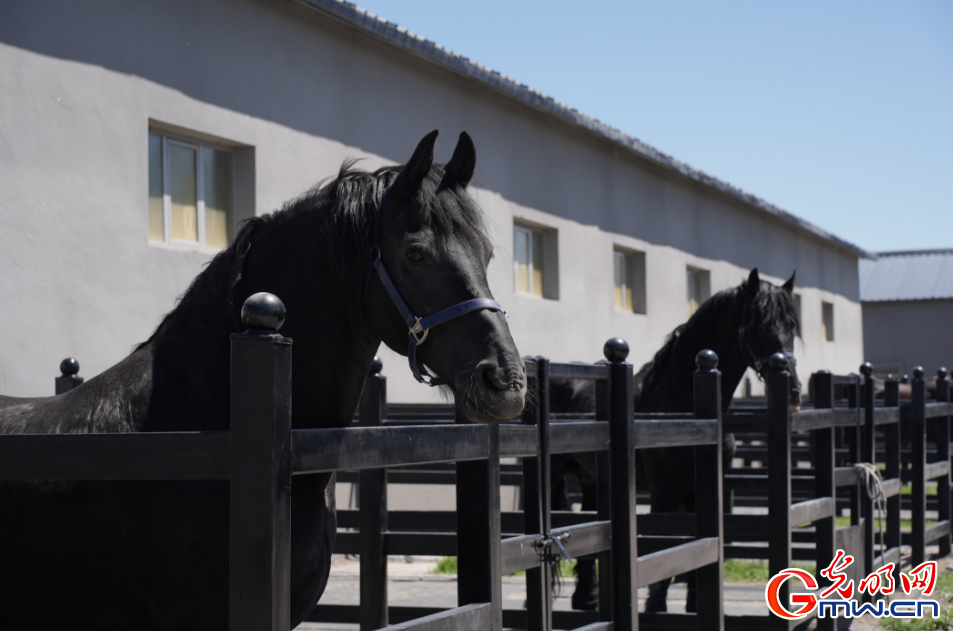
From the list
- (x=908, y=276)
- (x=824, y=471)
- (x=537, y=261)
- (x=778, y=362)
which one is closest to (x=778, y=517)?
(x=778, y=362)

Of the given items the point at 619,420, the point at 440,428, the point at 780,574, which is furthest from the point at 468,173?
the point at 780,574

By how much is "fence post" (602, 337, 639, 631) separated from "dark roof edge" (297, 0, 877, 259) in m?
5.94

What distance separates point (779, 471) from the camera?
14.8ft

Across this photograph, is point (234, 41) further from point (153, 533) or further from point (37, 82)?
point (153, 533)

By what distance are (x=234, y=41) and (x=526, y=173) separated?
15.4 feet

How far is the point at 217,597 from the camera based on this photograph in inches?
88.4

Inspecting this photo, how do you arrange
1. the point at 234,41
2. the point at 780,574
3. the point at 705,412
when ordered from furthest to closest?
the point at 234,41 → the point at 780,574 → the point at 705,412

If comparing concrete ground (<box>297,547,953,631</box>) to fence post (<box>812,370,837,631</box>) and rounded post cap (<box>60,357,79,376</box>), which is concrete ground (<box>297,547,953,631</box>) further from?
rounded post cap (<box>60,357,79,376</box>)

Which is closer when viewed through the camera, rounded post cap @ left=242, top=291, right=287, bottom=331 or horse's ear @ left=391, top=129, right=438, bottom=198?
rounded post cap @ left=242, top=291, right=287, bottom=331

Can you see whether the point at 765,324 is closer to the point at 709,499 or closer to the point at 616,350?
the point at 709,499

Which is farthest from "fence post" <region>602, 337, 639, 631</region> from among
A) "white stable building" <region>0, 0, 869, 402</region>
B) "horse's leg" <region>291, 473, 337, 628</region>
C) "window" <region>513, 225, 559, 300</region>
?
"window" <region>513, 225, 559, 300</region>

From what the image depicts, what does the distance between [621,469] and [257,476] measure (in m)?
1.96

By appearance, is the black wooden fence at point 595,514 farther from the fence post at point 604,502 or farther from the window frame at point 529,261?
the window frame at point 529,261

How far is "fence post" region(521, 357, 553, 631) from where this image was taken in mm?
2922
